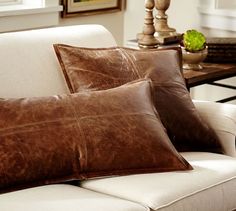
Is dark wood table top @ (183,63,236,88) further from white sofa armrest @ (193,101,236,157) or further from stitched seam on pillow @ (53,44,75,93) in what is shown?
stitched seam on pillow @ (53,44,75,93)

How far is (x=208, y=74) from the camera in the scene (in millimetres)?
3258

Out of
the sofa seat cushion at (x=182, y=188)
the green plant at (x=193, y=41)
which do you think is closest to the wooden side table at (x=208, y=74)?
the green plant at (x=193, y=41)

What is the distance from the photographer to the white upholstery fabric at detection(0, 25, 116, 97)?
2451 mm

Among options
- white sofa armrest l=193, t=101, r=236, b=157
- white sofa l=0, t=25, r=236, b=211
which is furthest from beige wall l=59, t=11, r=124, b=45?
white sofa armrest l=193, t=101, r=236, b=157

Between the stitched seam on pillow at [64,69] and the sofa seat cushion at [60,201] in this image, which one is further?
the stitched seam on pillow at [64,69]

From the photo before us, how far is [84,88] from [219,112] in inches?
21.6

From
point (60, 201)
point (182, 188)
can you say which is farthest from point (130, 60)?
point (60, 201)

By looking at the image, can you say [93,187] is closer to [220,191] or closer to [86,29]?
[220,191]

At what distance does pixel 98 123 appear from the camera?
2.30 meters

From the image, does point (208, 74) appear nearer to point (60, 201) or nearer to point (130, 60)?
point (130, 60)

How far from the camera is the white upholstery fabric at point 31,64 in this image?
8.04 ft

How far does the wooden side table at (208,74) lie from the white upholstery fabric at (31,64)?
688 millimetres

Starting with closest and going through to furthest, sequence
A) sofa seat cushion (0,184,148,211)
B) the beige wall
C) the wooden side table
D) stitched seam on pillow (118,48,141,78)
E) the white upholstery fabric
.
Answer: sofa seat cushion (0,184,148,211), the white upholstery fabric, stitched seam on pillow (118,48,141,78), the wooden side table, the beige wall

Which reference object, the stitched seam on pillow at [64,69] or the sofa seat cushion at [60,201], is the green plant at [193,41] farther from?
the sofa seat cushion at [60,201]
